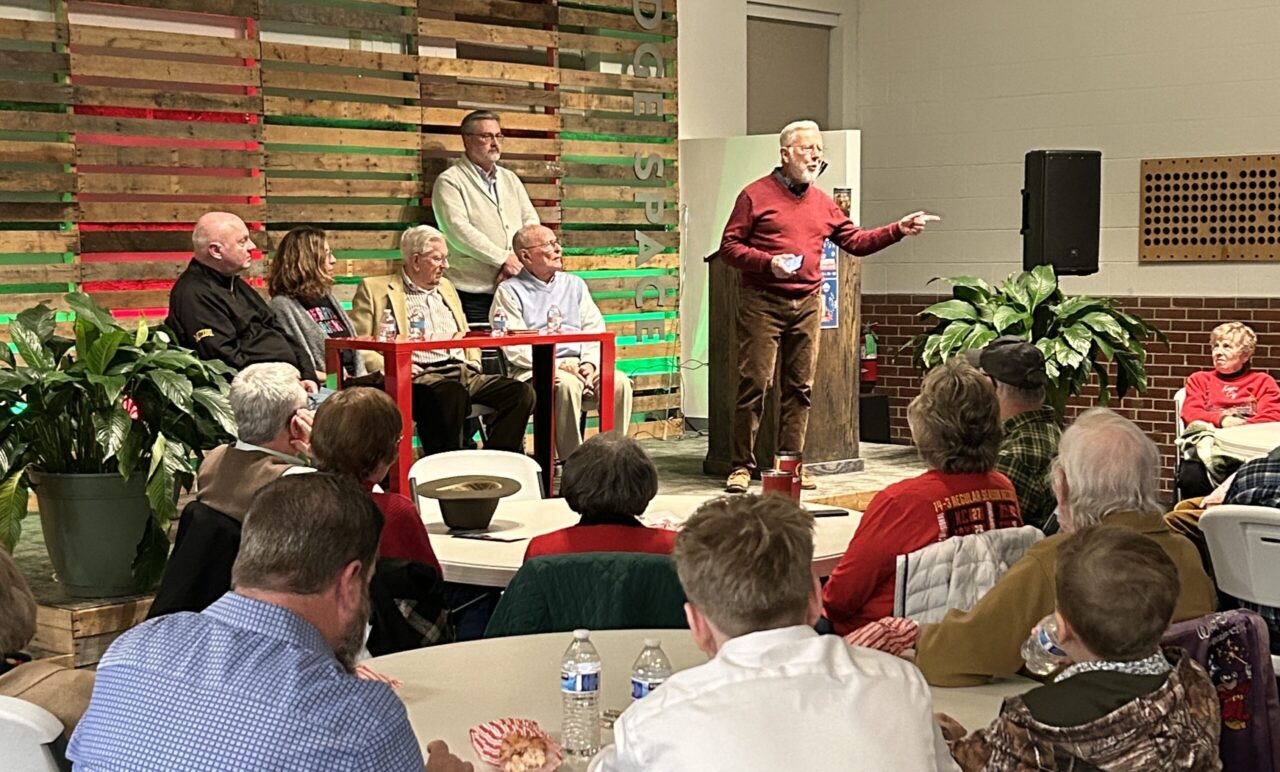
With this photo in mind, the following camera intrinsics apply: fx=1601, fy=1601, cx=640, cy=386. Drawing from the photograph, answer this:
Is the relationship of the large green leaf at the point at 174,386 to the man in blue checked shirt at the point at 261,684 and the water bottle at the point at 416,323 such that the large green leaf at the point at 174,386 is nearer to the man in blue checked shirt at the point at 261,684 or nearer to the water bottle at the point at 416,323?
the water bottle at the point at 416,323

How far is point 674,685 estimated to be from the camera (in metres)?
1.86

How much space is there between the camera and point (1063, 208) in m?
8.62

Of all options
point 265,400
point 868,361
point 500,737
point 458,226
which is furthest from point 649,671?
point 868,361

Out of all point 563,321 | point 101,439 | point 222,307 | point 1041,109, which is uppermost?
point 1041,109

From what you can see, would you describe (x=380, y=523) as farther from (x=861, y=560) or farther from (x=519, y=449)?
(x=519, y=449)

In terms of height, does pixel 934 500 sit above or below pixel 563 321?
below

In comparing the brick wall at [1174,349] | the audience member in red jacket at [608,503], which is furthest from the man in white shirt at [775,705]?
the brick wall at [1174,349]

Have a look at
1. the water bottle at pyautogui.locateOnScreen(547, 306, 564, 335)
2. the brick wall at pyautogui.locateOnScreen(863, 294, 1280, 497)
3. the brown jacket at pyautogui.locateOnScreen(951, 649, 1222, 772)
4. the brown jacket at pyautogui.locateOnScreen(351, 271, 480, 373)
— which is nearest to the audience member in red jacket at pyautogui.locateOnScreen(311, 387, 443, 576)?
the brown jacket at pyautogui.locateOnScreen(951, 649, 1222, 772)

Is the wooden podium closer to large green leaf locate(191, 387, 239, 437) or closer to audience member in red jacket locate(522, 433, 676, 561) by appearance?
large green leaf locate(191, 387, 239, 437)

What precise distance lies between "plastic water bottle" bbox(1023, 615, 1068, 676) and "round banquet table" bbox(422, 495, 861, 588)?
891 mm

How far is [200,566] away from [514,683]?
117cm

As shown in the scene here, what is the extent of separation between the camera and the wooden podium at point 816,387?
8.33m

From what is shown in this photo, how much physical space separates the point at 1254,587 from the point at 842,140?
6119 mm

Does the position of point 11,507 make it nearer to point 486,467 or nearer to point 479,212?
point 486,467
